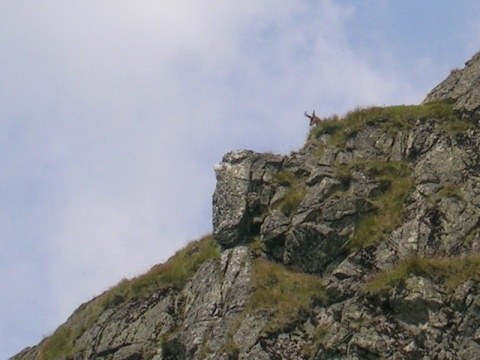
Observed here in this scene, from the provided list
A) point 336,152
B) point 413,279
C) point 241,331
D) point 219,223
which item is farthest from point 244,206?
point 413,279

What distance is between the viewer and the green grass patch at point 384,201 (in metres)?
31.9

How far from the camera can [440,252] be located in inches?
1182

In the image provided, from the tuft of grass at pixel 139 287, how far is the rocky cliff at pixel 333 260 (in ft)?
0.28

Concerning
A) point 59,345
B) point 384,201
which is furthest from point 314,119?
point 59,345

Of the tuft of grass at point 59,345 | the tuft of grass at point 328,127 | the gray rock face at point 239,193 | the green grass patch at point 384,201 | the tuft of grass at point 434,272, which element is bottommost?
the tuft of grass at point 434,272

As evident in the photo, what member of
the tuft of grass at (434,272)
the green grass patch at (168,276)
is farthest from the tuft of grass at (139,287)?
the tuft of grass at (434,272)

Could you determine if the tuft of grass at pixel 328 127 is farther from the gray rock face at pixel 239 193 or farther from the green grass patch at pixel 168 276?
the green grass patch at pixel 168 276

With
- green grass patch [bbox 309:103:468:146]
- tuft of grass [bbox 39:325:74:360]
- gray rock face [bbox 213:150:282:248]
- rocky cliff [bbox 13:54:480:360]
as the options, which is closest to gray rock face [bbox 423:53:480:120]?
rocky cliff [bbox 13:54:480:360]

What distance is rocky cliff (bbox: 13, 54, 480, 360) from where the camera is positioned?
1081 inches

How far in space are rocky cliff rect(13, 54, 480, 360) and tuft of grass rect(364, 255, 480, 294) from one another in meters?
0.05

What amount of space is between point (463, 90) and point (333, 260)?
10792 mm

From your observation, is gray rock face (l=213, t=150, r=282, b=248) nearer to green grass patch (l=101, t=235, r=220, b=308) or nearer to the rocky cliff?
the rocky cliff

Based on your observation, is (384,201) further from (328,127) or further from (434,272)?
(328,127)

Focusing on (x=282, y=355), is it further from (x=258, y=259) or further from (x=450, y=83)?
(x=450, y=83)
